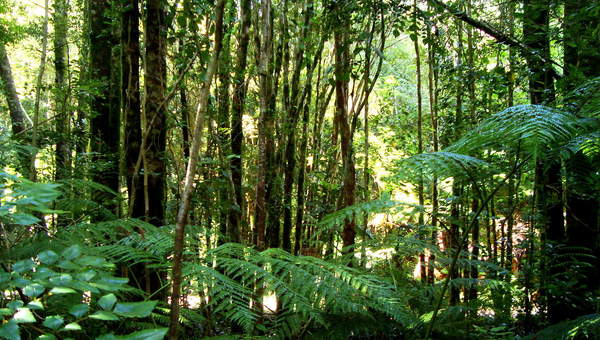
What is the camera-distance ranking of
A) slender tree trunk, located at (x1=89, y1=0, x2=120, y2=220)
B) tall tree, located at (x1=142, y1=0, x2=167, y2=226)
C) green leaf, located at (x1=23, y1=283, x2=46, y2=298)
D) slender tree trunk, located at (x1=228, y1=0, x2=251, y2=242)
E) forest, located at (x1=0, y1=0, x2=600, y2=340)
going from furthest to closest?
slender tree trunk, located at (x1=89, y1=0, x2=120, y2=220), slender tree trunk, located at (x1=228, y1=0, x2=251, y2=242), tall tree, located at (x1=142, y1=0, x2=167, y2=226), forest, located at (x1=0, y1=0, x2=600, y2=340), green leaf, located at (x1=23, y1=283, x2=46, y2=298)

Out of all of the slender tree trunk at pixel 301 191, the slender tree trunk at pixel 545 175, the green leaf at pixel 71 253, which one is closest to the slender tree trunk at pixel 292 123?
the slender tree trunk at pixel 301 191

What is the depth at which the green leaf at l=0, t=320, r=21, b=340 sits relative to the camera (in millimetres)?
671

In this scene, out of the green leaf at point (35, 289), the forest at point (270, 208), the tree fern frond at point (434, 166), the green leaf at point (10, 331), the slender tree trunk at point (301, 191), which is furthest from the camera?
the slender tree trunk at point (301, 191)

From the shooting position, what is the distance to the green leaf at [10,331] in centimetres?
67

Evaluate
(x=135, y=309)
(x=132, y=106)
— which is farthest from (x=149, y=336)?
(x=132, y=106)

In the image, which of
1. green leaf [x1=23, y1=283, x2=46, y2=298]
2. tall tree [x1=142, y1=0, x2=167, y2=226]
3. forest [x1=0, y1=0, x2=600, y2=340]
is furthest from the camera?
tall tree [x1=142, y1=0, x2=167, y2=226]

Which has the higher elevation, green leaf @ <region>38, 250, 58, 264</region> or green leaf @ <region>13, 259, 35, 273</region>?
green leaf @ <region>38, 250, 58, 264</region>

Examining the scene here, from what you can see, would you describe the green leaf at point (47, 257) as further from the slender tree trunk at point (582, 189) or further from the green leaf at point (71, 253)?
the slender tree trunk at point (582, 189)

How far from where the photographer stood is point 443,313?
7.30 ft

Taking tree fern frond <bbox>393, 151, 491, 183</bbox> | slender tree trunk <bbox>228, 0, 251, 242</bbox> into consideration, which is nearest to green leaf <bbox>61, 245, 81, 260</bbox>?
tree fern frond <bbox>393, 151, 491, 183</bbox>

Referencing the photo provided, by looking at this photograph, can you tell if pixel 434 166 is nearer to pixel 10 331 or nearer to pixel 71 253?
pixel 71 253

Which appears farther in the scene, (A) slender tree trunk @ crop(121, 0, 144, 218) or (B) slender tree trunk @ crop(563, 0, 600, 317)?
(A) slender tree trunk @ crop(121, 0, 144, 218)

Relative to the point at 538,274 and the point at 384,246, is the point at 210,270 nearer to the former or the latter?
the point at 384,246

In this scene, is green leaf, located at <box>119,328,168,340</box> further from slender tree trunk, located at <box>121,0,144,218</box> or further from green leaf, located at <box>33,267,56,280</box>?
slender tree trunk, located at <box>121,0,144,218</box>
